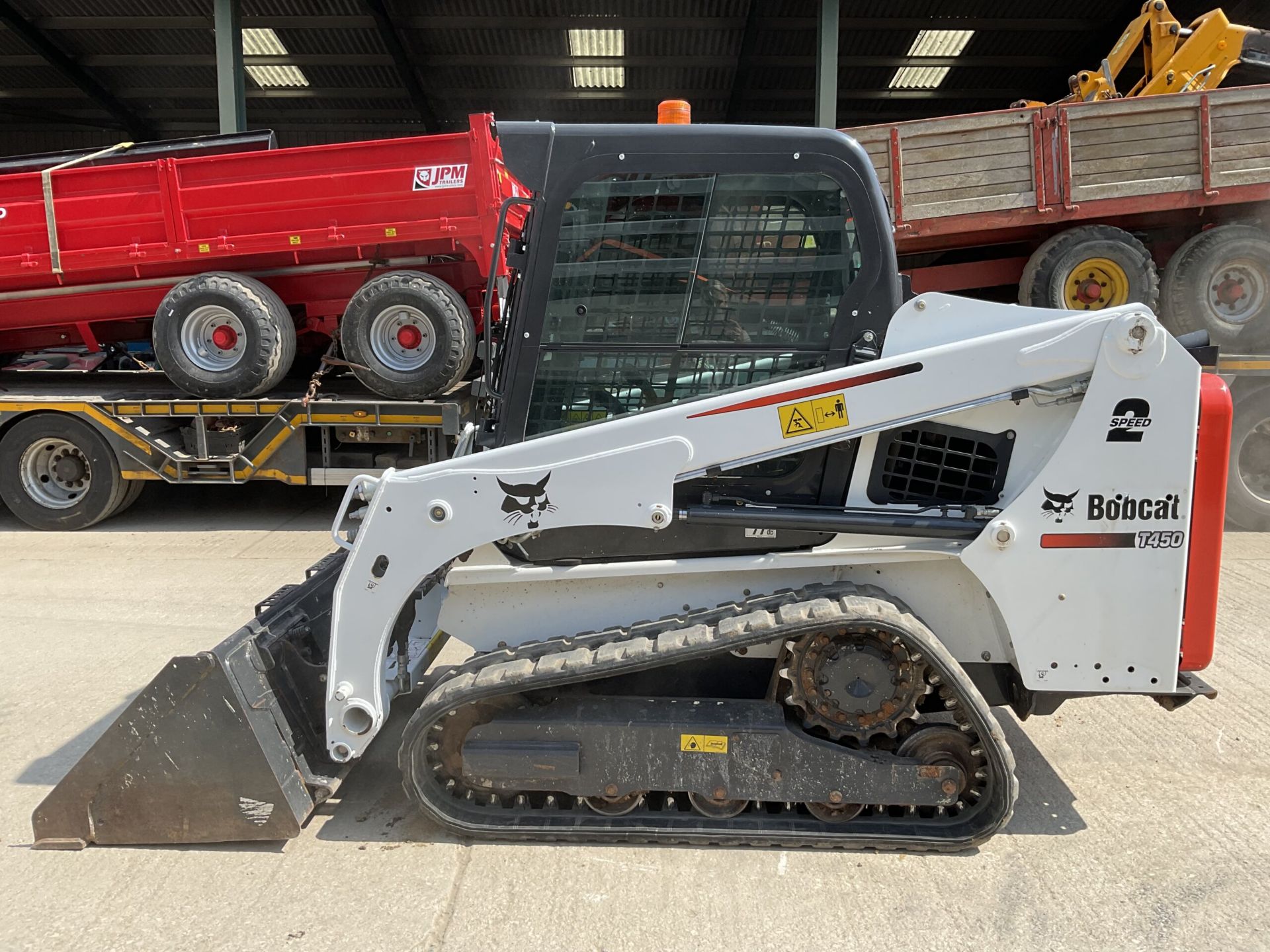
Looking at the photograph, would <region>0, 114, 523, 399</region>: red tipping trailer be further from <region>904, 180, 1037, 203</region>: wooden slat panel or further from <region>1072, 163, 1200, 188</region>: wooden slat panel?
<region>1072, 163, 1200, 188</region>: wooden slat panel

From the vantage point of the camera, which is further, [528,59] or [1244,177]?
[528,59]

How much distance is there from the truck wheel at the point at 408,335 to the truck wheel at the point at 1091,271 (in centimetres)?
500

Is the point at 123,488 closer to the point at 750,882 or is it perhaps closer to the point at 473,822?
the point at 473,822

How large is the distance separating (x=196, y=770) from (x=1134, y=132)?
847cm

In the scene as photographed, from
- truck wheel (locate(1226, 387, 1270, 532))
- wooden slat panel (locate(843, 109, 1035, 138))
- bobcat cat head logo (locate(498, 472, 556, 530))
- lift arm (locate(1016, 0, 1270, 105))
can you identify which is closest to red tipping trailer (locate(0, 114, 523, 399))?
wooden slat panel (locate(843, 109, 1035, 138))

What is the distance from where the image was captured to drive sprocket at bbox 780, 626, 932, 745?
2924mm

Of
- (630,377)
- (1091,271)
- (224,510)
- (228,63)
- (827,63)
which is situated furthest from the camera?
(827,63)

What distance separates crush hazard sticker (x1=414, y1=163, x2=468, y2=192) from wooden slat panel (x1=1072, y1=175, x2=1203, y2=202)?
5235mm

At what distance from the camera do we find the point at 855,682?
2.95 m

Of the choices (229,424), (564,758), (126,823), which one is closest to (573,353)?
(564,758)

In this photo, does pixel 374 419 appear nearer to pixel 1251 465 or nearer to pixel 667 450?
pixel 667 450

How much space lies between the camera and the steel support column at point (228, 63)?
39.6 ft

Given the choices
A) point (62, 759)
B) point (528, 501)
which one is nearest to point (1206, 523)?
point (528, 501)

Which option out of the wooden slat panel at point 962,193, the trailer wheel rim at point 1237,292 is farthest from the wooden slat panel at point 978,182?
the trailer wheel rim at point 1237,292
